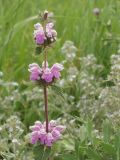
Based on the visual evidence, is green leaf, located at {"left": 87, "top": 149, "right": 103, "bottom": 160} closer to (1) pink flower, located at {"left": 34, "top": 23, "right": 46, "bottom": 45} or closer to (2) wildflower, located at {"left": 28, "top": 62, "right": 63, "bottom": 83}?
(2) wildflower, located at {"left": 28, "top": 62, "right": 63, "bottom": 83}

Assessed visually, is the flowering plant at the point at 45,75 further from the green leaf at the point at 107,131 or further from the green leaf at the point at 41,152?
the green leaf at the point at 107,131

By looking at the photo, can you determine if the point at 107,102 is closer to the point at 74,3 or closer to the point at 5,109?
the point at 5,109

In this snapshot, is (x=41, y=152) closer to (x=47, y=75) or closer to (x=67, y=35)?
(x=47, y=75)

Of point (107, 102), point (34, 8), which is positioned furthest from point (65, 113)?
point (34, 8)

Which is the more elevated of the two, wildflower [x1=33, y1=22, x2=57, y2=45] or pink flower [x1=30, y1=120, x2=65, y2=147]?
wildflower [x1=33, y1=22, x2=57, y2=45]

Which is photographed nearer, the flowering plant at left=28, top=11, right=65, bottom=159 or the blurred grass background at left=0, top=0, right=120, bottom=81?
the flowering plant at left=28, top=11, right=65, bottom=159

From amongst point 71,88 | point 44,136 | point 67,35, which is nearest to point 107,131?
point 44,136

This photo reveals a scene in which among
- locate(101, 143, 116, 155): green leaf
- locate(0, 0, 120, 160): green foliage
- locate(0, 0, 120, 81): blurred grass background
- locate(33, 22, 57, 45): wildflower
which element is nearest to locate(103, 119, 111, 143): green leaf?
locate(0, 0, 120, 160): green foliage

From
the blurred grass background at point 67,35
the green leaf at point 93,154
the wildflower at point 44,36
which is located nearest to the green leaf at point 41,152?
the green leaf at point 93,154
